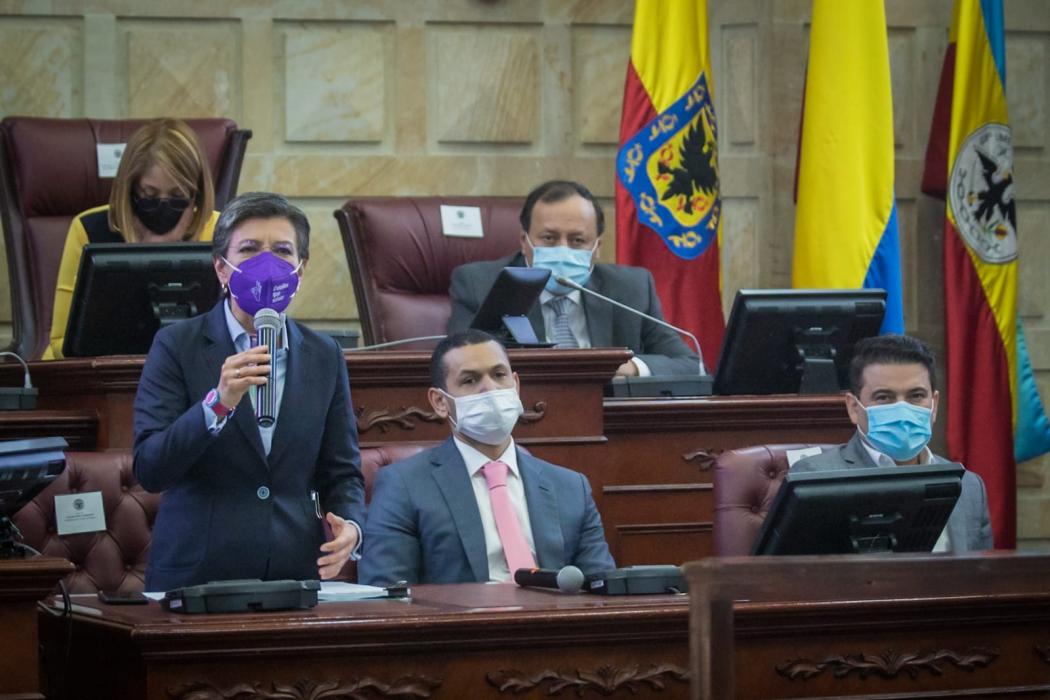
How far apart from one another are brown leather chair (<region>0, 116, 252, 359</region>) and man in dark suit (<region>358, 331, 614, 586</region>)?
197 centimetres

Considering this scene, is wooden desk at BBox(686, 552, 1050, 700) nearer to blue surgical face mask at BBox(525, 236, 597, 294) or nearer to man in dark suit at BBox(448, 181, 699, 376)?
man in dark suit at BBox(448, 181, 699, 376)

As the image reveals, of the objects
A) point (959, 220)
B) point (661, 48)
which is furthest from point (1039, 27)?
point (661, 48)

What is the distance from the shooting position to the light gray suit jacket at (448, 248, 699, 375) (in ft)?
16.7

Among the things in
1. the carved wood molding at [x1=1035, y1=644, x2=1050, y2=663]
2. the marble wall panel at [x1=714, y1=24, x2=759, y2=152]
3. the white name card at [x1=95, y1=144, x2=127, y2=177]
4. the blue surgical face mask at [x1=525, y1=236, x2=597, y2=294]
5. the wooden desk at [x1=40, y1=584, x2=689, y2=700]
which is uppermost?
the marble wall panel at [x1=714, y1=24, x2=759, y2=152]

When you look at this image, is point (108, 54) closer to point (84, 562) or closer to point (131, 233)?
point (131, 233)

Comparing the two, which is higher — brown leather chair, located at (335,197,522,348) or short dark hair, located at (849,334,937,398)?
brown leather chair, located at (335,197,522,348)

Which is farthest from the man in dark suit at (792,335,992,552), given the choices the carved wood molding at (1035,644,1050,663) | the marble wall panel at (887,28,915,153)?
the marble wall panel at (887,28,915,153)

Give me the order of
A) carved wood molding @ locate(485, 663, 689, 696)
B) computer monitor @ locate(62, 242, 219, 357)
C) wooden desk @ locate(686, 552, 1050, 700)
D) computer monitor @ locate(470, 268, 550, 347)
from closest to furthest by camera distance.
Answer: carved wood molding @ locate(485, 663, 689, 696) < wooden desk @ locate(686, 552, 1050, 700) < computer monitor @ locate(62, 242, 219, 357) < computer monitor @ locate(470, 268, 550, 347)

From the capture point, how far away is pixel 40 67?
6.28 meters

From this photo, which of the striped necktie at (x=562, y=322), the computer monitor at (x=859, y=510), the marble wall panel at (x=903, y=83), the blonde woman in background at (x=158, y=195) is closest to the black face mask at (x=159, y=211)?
the blonde woman in background at (x=158, y=195)

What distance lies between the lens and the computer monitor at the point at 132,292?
13.2ft

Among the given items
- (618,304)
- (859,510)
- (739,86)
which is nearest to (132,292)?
(618,304)

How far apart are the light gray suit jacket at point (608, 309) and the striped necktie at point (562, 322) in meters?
0.06

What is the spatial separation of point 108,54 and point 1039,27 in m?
3.70
